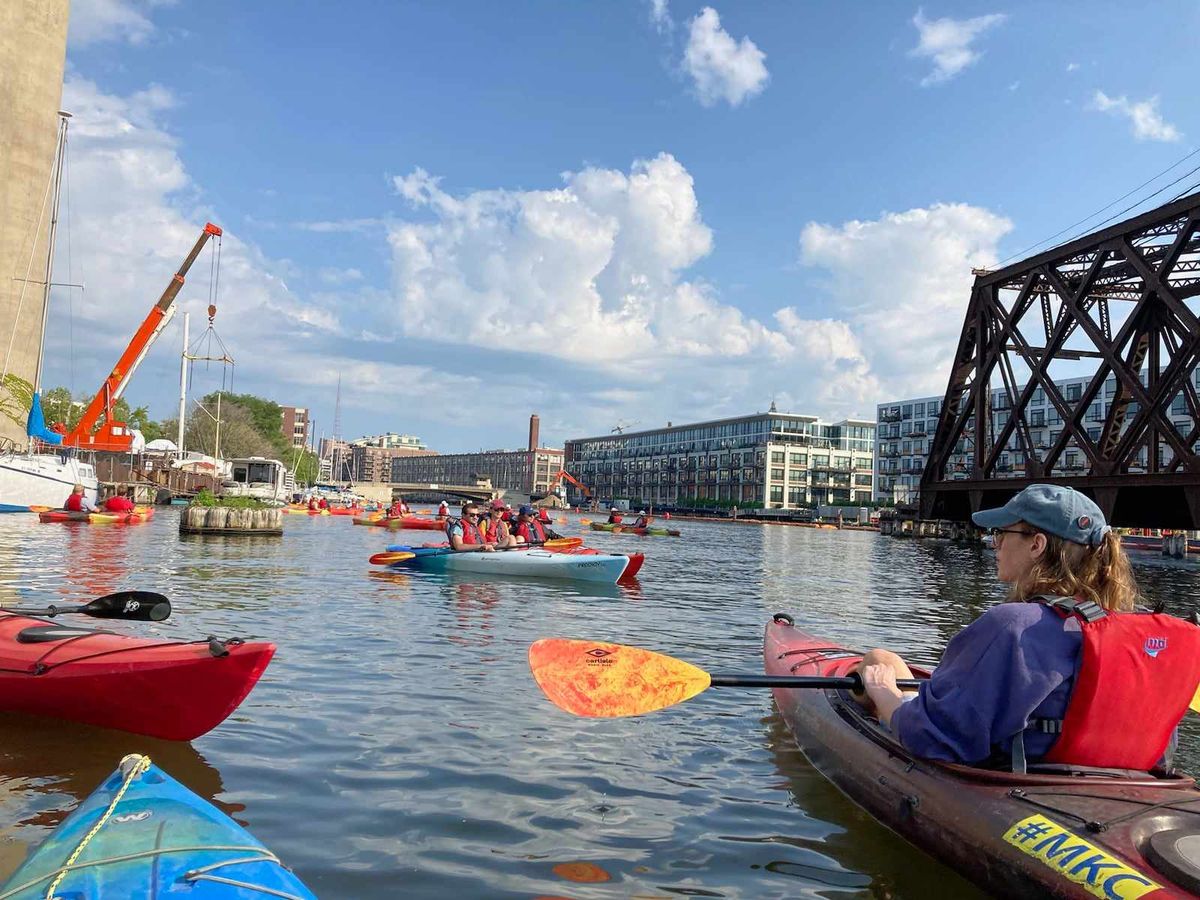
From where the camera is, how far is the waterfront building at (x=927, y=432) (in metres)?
89.4

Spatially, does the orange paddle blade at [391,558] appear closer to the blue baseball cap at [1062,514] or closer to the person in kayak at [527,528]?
the person in kayak at [527,528]

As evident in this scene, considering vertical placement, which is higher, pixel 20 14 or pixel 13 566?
pixel 20 14

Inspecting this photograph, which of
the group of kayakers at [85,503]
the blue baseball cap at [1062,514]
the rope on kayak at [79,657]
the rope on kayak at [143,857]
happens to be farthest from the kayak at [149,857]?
the group of kayakers at [85,503]

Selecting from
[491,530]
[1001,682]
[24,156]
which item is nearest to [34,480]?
[24,156]

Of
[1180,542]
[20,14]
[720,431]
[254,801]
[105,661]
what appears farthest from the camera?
[720,431]

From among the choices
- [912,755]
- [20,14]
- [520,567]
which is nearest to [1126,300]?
[520,567]

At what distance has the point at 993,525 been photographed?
395 centimetres

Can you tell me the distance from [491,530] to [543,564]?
220cm

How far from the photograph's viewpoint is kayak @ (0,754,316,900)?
2779 mm

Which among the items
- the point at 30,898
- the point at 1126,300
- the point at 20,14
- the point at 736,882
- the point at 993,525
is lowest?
the point at 736,882

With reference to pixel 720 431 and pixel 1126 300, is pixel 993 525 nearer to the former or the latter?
pixel 1126 300

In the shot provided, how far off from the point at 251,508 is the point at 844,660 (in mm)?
29719

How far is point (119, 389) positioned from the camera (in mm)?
48969

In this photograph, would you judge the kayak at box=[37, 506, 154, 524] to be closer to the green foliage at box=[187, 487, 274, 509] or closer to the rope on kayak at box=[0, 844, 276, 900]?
the green foliage at box=[187, 487, 274, 509]
